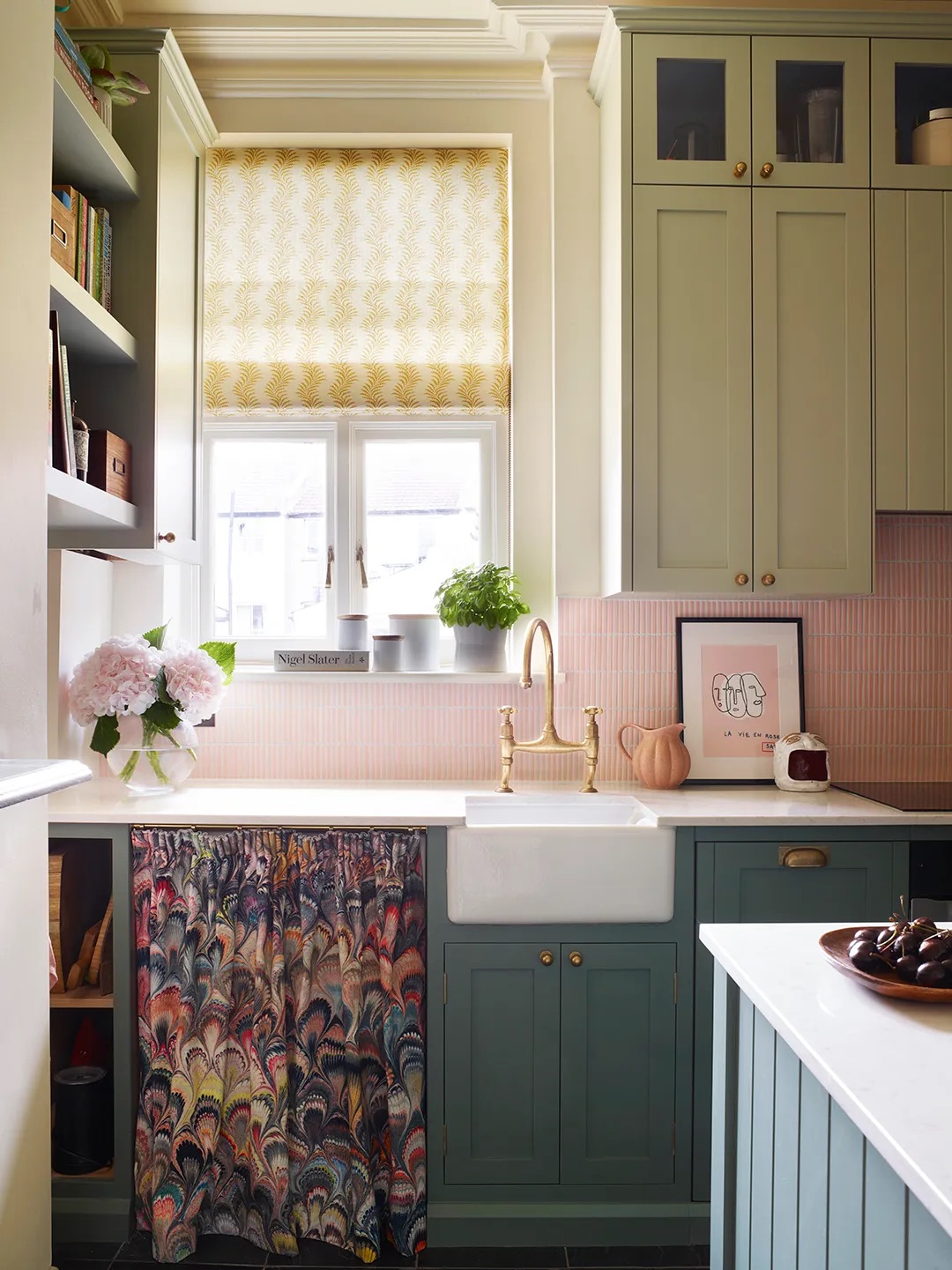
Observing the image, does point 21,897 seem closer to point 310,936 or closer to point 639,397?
point 310,936

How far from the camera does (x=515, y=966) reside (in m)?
2.02

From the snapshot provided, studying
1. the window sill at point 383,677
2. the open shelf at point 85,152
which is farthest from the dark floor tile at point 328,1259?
the open shelf at point 85,152

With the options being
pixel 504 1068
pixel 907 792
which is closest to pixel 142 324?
pixel 504 1068

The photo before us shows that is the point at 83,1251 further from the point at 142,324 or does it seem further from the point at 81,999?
the point at 142,324

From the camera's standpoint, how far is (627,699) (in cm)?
260

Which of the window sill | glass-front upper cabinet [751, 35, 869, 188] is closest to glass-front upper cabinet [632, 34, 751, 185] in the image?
glass-front upper cabinet [751, 35, 869, 188]

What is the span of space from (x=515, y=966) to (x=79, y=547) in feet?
4.64

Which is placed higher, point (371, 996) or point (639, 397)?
point (639, 397)

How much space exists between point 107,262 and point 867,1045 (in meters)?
2.20

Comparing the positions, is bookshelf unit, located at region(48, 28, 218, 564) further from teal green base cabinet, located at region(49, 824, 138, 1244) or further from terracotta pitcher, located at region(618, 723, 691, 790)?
terracotta pitcher, located at region(618, 723, 691, 790)

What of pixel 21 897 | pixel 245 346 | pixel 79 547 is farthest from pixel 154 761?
pixel 245 346

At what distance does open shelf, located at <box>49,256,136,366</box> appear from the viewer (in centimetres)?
181

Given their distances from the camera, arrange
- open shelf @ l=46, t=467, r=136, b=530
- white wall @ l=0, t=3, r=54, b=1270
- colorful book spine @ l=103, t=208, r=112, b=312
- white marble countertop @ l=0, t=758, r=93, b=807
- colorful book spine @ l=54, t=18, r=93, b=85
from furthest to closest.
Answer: colorful book spine @ l=103, t=208, r=112, b=312, colorful book spine @ l=54, t=18, r=93, b=85, open shelf @ l=46, t=467, r=136, b=530, white wall @ l=0, t=3, r=54, b=1270, white marble countertop @ l=0, t=758, r=93, b=807

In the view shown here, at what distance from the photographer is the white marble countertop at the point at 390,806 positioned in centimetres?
201
